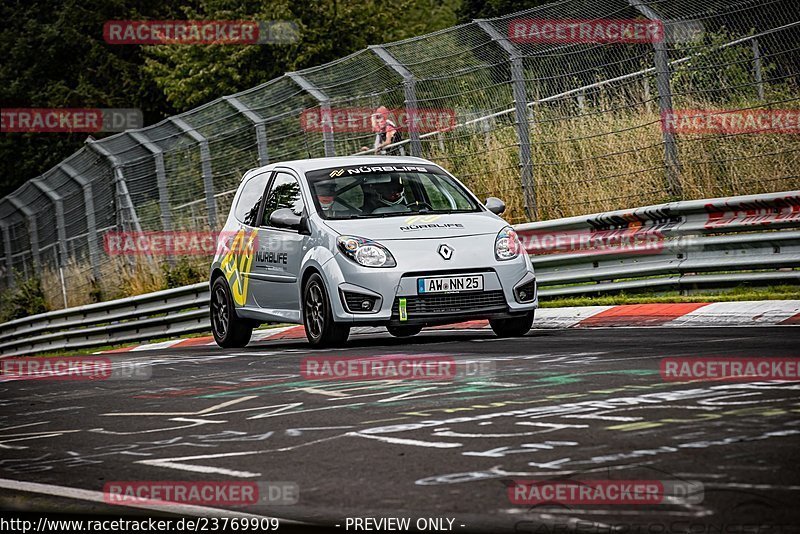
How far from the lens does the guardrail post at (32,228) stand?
27.6 metres

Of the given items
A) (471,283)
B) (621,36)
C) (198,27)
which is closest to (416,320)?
(471,283)

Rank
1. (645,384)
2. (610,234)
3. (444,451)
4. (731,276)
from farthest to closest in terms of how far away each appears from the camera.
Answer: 1. (610,234)
2. (731,276)
3. (645,384)
4. (444,451)

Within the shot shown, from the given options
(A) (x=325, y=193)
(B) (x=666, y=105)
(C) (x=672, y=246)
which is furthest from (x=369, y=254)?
(B) (x=666, y=105)

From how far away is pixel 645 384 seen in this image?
7246 mm

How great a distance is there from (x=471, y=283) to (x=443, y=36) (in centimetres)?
623

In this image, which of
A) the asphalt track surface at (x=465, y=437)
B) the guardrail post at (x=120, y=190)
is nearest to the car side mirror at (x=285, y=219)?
the asphalt track surface at (x=465, y=437)

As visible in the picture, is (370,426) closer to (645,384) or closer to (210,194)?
(645,384)

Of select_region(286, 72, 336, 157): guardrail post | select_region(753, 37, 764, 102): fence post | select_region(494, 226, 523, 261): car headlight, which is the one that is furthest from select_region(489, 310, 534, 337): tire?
select_region(286, 72, 336, 157): guardrail post

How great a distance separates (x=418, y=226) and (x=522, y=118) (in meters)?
4.58

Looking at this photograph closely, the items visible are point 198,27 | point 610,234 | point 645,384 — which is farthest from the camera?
point 198,27

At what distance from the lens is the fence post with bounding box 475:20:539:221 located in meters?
15.5

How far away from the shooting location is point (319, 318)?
1157 centimetres

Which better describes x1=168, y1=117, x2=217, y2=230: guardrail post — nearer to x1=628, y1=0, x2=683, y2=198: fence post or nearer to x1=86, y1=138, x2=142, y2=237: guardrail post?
x1=86, y1=138, x2=142, y2=237: guardrail post

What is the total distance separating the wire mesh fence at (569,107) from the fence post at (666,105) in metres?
0.02
